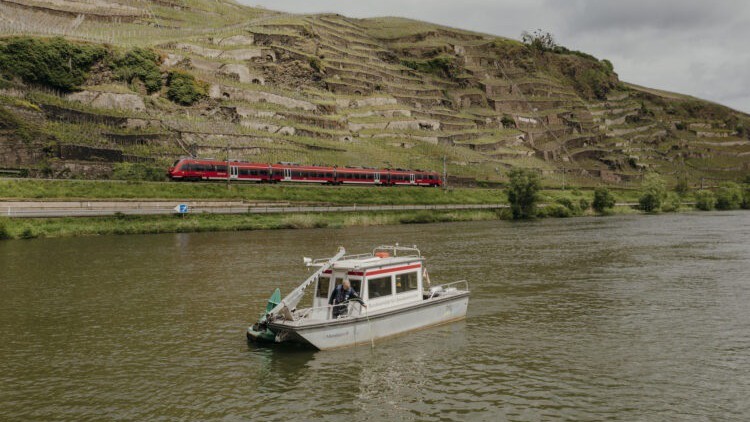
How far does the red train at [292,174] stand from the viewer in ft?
267

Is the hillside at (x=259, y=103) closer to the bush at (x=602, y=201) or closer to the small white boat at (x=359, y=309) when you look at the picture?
the bush at (x=602, y=201)

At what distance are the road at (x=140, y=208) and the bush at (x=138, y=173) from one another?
9.46 meters

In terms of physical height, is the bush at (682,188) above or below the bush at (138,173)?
below

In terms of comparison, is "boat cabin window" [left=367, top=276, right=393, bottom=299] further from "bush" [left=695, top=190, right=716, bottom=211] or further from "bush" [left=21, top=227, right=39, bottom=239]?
"bush" [left=695, top=190, right=716, bottom=211]

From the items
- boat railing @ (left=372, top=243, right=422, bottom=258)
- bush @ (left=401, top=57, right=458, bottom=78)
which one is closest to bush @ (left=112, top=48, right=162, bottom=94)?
boat railing @ (left=372, top=243, right=422, bottom=258)

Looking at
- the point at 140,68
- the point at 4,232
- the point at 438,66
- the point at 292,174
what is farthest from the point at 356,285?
the point at 438,66

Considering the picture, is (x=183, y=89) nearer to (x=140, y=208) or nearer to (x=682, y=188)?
(x=140, y=208)

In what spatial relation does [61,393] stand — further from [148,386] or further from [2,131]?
[2,131]

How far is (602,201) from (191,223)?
78.2 m

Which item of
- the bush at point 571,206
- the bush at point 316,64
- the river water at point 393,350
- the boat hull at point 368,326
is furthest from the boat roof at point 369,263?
the bush at point 316,64

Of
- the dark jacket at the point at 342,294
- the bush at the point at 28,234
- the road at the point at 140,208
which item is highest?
the road at the point at 140,208

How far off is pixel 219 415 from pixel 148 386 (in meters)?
3.58

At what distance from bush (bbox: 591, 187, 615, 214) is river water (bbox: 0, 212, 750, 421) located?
68.0 m

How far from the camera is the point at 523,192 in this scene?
97.4m
